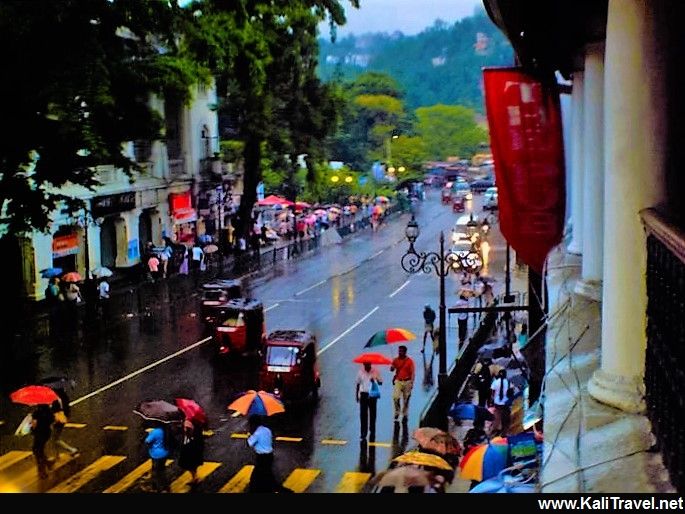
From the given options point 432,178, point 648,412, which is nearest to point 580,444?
point 648,412

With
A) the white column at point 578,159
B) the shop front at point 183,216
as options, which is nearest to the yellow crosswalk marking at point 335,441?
the white column at point 578,159

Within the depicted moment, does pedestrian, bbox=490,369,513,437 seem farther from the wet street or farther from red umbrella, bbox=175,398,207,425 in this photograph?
red umbrella, bbox=175,398,207,425

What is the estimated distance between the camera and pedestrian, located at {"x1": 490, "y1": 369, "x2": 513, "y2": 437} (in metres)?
14.0

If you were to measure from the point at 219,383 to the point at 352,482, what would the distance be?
7326 millimetres

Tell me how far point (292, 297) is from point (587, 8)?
2428cm

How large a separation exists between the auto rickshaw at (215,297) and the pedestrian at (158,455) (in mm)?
11175

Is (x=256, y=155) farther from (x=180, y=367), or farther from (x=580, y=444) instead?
(x=580, y=444)

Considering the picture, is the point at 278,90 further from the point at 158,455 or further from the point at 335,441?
the point at 158,455

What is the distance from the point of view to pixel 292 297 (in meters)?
32.8

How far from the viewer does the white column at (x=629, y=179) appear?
5992mm

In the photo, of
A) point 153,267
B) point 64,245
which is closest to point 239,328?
point 64,245

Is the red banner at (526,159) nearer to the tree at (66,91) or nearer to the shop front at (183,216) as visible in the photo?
the tree at (66,91)

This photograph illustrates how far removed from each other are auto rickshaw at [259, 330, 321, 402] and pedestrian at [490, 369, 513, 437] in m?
4.72

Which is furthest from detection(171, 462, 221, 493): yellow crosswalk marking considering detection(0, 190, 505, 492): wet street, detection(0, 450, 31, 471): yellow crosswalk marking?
detection(0, 450, 31, 471): yellow crosswalk marking
